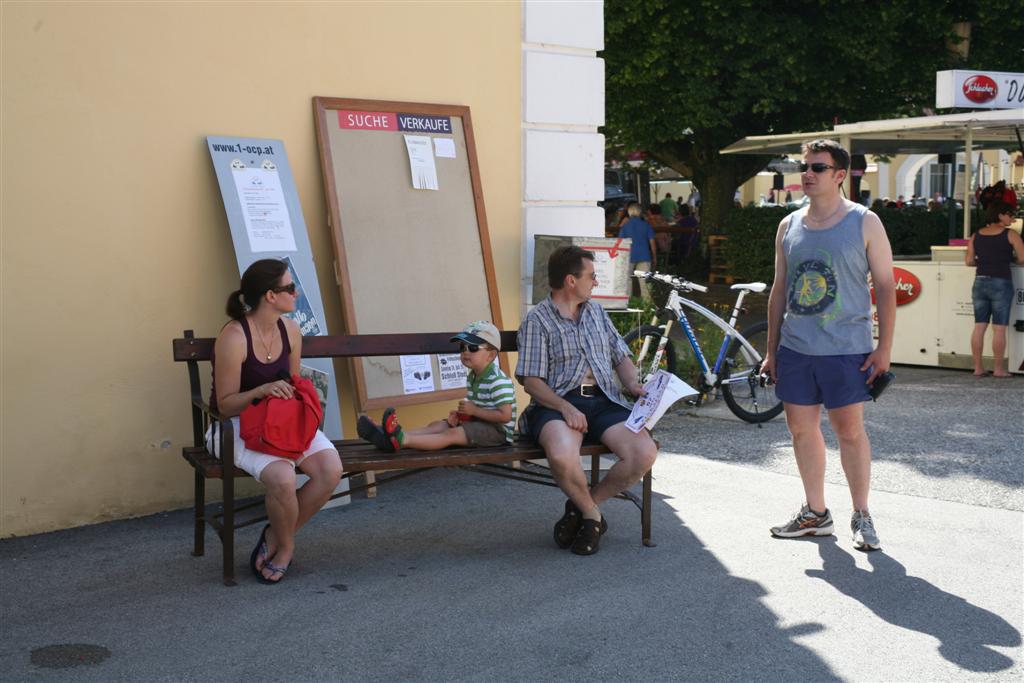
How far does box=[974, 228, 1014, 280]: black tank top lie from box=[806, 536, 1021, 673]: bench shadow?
623cm

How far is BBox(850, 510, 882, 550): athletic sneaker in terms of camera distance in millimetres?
5645

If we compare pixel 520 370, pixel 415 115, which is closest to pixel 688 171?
pixel 415 115

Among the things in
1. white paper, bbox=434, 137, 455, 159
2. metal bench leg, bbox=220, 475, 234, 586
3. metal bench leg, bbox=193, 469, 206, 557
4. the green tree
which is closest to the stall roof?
the green tree

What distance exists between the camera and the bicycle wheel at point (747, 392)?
8906 millimetres

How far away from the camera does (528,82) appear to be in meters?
7.76

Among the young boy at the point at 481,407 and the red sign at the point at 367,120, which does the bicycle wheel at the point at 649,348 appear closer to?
the red sign at the point at 367,120

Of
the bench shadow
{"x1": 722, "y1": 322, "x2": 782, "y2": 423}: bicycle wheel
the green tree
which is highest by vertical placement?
the green tree

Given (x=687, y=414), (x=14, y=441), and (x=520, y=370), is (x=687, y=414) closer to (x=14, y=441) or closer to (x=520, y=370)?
(x=520, y=370)

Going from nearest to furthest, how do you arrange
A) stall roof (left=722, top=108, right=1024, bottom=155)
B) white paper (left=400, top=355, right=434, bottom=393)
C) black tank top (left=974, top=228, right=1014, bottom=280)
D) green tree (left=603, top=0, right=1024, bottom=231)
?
white paper (left=400, top=355, right=434, bottom=393) < black tank top (left=974, top=228, right=1014, bottom=280) < stall roof (left=722, top=108, right=1024, bottom=155) < green tree (left=603, top=0, right=1024, bottom=231)

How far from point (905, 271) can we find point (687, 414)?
13.2 feet

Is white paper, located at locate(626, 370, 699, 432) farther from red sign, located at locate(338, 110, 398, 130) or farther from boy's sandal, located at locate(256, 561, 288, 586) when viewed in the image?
red sign, located at locate(338, 110, 398, 130)

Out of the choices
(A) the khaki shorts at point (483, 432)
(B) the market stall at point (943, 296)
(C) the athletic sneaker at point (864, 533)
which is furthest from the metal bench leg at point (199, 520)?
(B) the market stall at point (943, 296)

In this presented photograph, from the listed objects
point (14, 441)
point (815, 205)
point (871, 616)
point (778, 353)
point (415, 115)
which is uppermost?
point (415, 115)

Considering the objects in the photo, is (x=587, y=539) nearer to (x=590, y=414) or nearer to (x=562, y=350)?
(x=590, y=414)
